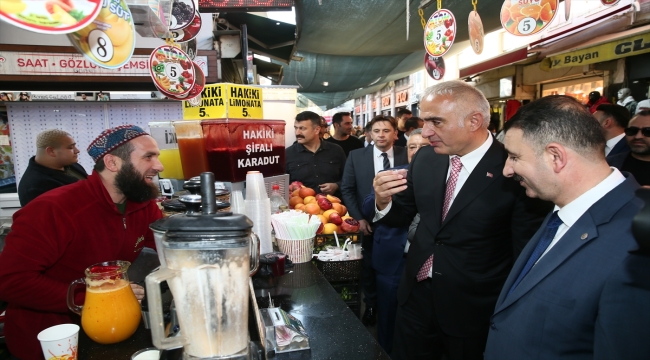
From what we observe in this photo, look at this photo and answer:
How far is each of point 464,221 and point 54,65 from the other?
150 inches

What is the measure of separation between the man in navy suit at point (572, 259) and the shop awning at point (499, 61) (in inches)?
301

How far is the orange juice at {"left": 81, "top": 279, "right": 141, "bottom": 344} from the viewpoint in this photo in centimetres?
138

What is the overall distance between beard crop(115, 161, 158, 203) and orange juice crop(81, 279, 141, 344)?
71 centimetres

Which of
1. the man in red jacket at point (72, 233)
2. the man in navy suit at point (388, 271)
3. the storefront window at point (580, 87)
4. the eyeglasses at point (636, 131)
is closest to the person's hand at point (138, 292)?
the man in red jacket at point (72, 233)

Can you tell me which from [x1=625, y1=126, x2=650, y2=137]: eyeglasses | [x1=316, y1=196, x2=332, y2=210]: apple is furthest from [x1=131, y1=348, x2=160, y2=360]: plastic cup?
[x1=625, y1=126, x2=650, y2=137]: eyeglasses

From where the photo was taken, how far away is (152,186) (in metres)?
2.09

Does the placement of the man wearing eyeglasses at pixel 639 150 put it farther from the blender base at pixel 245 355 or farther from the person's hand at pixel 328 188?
the blender base at pixel 245 355

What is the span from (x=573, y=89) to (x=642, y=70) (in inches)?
84.5

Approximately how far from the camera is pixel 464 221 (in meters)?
1.98

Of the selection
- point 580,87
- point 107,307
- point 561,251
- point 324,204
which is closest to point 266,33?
point 324,204

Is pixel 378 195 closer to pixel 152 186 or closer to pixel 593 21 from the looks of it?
pixel 152 186

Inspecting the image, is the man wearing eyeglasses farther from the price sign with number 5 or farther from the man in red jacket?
the man in red jacket

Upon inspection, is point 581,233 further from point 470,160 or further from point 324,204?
point 324,204

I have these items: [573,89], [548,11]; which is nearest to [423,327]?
[548,11]
